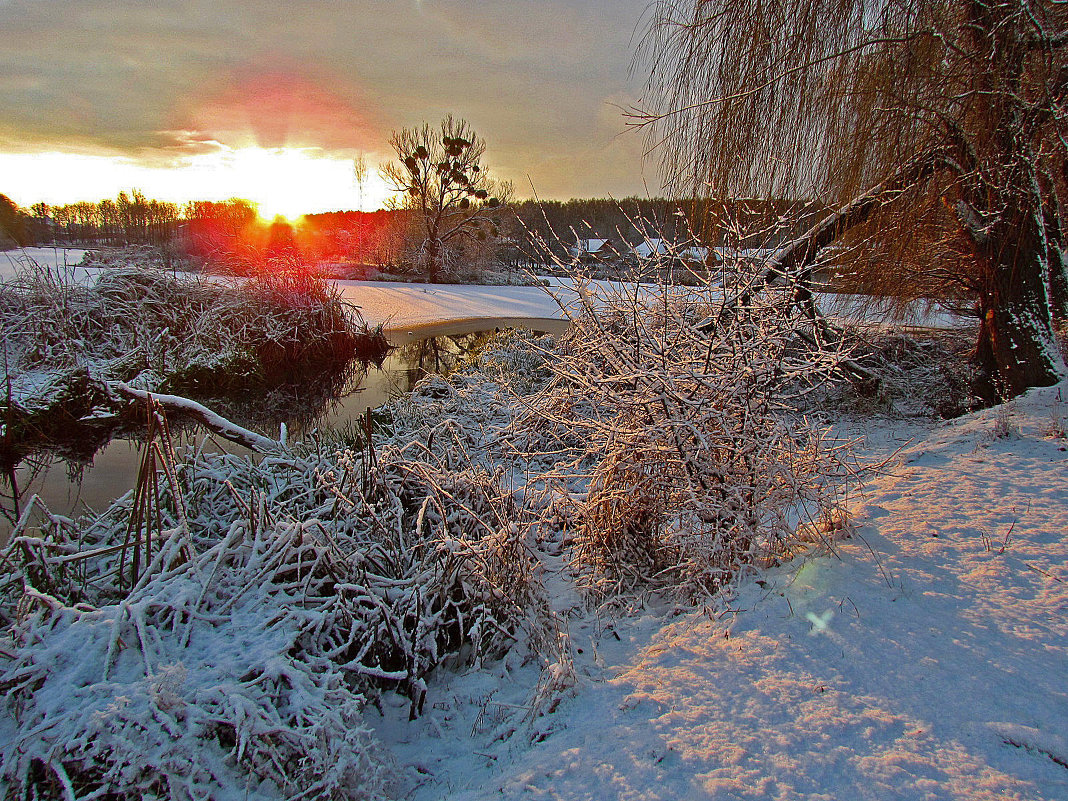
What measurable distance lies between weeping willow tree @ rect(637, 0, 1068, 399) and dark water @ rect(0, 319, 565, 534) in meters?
4.07

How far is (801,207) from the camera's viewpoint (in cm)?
370

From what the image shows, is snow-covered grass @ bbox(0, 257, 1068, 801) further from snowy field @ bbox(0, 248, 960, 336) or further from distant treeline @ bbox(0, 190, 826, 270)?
snowy field @ bbox(0, 248, 960, 336)

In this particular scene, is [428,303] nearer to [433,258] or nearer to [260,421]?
[433,258]

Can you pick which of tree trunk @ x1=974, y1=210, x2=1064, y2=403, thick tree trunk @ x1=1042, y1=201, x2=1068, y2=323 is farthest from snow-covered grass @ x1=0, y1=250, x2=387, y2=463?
thick tree trunk @ x1=1042, y1=201, x2=1068, y2=323

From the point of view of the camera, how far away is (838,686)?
178 centimetres

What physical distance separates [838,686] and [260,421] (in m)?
7.10

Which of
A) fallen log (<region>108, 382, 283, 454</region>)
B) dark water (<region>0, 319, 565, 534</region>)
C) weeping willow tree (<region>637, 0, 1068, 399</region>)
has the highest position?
weeping willow tree (<region>637, 0, 1068, 399</region>)

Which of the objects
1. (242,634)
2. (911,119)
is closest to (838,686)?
(242,634)

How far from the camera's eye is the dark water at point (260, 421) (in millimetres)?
4820

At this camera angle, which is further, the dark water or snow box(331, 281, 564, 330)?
snow box(331, 281, 564, 330)

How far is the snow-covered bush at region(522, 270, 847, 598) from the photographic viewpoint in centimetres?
265

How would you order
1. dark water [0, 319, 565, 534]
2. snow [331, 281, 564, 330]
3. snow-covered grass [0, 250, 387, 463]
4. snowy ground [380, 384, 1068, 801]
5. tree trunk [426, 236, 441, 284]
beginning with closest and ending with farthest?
snowy ground [380, 384, 1068, 801] → dark water [0, 319, 565, 534] → snow-covered grass [0, 250, 387, 463] → snow [331, 281, 564, 330] → tree trunk [426, 236, 441, 284]

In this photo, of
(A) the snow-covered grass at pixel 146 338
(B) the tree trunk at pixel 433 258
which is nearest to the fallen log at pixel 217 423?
(A) the snow-covered grass at pixel 146 338

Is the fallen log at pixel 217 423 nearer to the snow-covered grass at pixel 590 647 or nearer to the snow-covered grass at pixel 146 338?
the snow-covered grass at pixel 590 647
